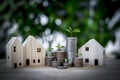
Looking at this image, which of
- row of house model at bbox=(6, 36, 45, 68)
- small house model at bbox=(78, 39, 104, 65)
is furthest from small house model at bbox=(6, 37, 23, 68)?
small house model at bbox=(78, 39, 104, 65)

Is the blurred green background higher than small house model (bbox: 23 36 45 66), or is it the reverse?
the blurred green background

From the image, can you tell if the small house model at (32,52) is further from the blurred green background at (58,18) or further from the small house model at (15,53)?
the blurred green background at (58,18)

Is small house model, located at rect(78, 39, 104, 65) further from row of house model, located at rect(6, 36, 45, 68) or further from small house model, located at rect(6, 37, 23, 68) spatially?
small house model, located at rect(6, 37, 23, 68)

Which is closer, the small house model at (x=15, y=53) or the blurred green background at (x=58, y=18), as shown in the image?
the small house model at (x=15, y=53)

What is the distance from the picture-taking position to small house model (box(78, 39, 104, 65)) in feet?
8.85

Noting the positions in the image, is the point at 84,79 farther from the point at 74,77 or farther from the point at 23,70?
the point at 23,70

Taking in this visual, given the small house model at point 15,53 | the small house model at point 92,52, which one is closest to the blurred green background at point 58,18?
the small house model at point 92,52

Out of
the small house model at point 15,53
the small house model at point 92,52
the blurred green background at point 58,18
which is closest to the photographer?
the small house model at point 15,53

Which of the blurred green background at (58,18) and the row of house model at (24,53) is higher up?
the blurred green background at (58,18)

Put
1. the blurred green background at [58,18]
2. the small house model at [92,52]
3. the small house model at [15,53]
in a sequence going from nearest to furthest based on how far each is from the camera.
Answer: the small house model at [15,53], the small house model at [92,52], the blurred green background at [58,18]

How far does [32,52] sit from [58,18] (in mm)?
556

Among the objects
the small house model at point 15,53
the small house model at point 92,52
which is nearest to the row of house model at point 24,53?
the small house model at point 15,53

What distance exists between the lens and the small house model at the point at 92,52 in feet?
8.85

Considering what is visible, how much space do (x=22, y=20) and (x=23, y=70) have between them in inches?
32.5
